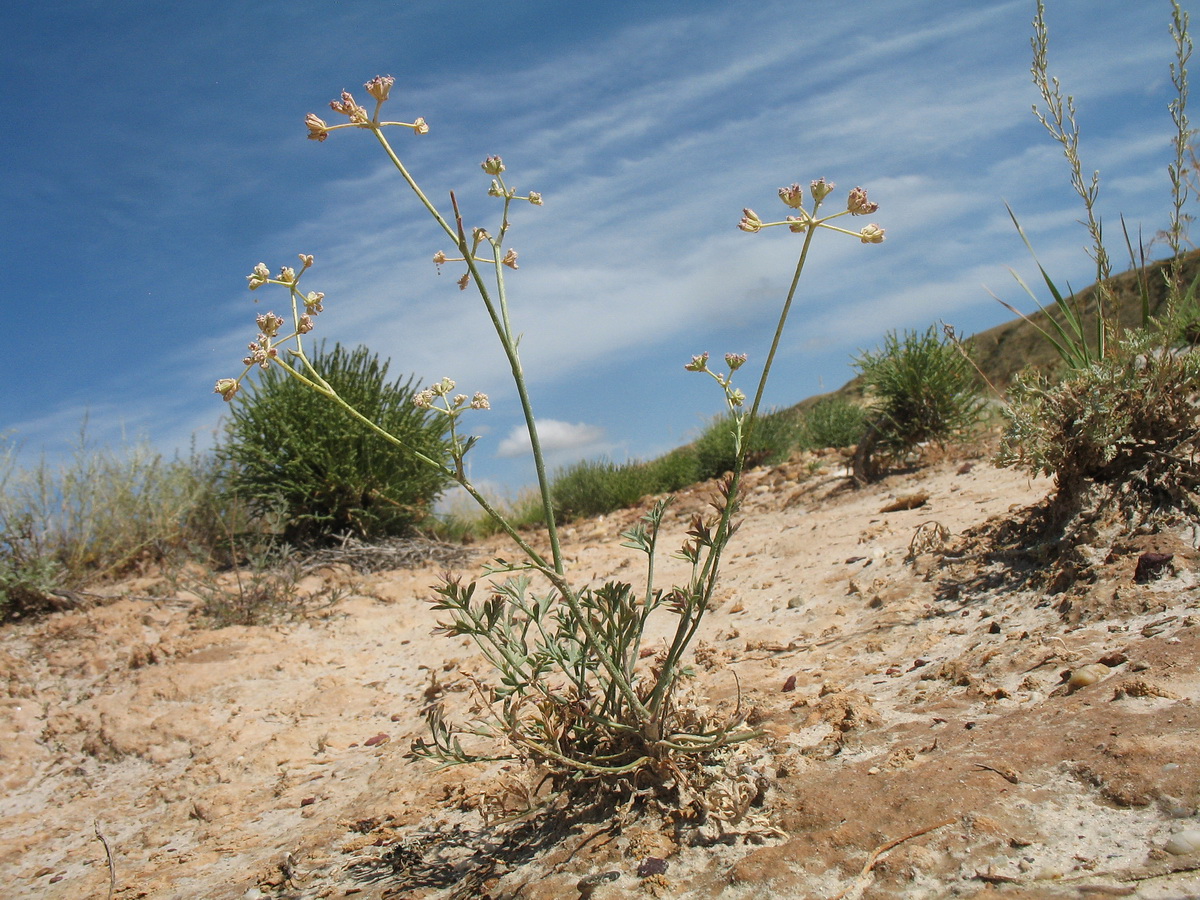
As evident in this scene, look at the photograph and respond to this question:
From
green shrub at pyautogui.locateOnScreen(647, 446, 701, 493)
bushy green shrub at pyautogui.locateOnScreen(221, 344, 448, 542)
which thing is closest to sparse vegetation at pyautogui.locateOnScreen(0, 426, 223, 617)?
bushy green shrub at pyautogui.locateOnScreen(221, 344, 448, 542)

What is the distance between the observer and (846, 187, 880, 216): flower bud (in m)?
1.70

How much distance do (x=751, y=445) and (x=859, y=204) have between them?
28.2 feet

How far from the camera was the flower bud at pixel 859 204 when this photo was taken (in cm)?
170

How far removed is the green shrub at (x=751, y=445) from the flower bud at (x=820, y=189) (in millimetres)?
7973

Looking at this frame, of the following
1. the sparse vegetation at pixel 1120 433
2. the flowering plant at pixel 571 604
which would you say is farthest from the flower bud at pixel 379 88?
the sparse vegetation at pixel 1120 433

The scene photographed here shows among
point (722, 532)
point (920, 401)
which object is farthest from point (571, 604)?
point (920, 401)

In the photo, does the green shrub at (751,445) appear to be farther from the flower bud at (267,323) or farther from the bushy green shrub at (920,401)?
the flower bud at (267,323)

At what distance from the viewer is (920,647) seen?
2.74m

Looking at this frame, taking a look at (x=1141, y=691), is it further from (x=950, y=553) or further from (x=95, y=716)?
(x=95, y=716)

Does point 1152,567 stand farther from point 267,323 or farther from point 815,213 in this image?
point 267,323

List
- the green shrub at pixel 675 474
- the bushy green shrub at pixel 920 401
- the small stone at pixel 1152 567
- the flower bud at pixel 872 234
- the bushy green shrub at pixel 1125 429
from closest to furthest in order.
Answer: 1. the flower bud at pixel 872 234
2. the small stone at pixel 1152 567
3. the bushy green shrub at pixel 1125 429
4. the bushy green shrub at pixel 920 401
5. the green shrub at pixel 675 474

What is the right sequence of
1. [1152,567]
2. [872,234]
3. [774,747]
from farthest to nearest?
[1152,567]
[774,747]
[872,234]

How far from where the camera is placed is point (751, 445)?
10.2 m

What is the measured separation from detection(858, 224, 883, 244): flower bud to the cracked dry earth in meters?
1.18
